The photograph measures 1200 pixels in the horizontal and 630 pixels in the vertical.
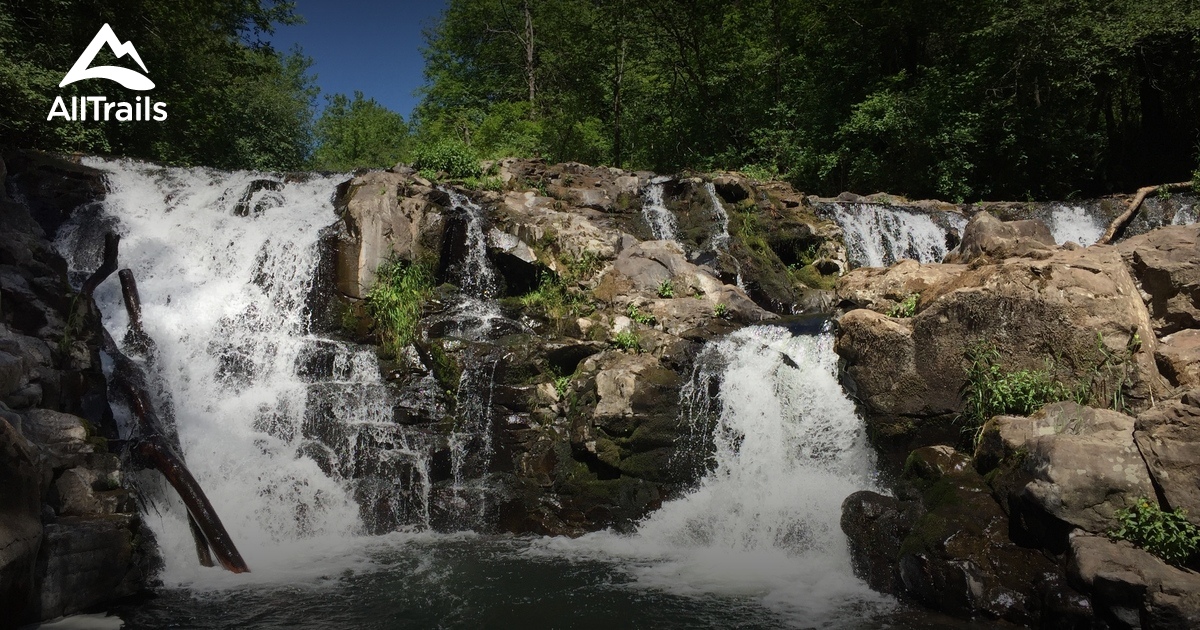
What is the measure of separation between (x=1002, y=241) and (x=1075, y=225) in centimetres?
900

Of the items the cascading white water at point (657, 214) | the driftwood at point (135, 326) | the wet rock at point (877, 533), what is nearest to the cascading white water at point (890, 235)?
the cascading white water at point (657, 214)

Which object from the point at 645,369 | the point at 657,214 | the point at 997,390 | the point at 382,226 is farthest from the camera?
the point at 657,214

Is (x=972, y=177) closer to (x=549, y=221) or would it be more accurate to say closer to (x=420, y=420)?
(x=549, y=221)

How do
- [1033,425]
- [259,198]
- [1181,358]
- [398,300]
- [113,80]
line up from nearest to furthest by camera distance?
[1033,425], [1181,358], [398,300], [259,198], [113,80]

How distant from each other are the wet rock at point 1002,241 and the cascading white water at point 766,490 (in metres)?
2.16

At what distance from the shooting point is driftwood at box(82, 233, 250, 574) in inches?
320

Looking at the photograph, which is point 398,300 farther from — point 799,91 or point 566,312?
point 799,91

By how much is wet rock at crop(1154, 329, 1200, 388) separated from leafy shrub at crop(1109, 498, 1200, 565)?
2.04m

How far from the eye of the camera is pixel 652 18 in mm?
23156

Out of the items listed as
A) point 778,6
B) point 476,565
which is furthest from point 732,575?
point 778,6

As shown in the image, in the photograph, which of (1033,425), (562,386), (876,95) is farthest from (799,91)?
(1033,425)

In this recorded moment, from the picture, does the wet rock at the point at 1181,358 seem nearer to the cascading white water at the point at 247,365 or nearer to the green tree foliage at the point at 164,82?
the cascading white water at the point at 247,365

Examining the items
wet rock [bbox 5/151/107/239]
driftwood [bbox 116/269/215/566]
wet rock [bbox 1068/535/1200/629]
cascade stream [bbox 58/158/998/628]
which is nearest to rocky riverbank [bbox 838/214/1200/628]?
wet rock [bbox 1068/535/1200/629]

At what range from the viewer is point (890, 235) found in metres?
16.0
